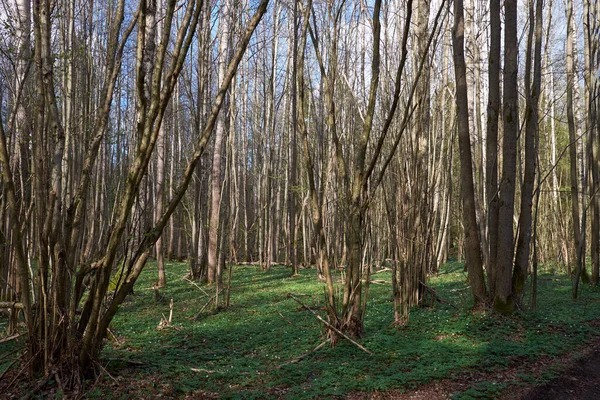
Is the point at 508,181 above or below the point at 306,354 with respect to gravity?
above

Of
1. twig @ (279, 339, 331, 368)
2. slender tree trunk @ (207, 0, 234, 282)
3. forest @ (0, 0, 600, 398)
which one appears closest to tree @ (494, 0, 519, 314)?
forest @ (0, 0, 600, 398)

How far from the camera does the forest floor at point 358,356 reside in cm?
427

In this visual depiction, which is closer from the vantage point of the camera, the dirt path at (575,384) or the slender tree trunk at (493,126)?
the dirt path at (575,384)

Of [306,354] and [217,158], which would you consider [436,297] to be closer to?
[306,354]

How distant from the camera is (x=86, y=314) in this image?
446 cm

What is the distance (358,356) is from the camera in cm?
521

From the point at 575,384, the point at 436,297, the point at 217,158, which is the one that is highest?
the point at 217,158

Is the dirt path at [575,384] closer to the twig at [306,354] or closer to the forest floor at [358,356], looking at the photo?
the forest floor at [358,356]

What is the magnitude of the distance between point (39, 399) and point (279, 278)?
9.75 metres

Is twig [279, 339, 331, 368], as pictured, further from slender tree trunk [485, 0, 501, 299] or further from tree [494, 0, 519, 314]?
slender tree trunk [485, 0, 501, 299]

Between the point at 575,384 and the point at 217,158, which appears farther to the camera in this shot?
the point at 217,158

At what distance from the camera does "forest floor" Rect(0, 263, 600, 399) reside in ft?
14.0

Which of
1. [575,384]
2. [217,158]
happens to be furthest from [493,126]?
[217,158]

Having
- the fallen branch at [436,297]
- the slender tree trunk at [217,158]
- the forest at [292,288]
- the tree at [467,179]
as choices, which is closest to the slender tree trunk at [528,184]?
the forest at [292,288]
